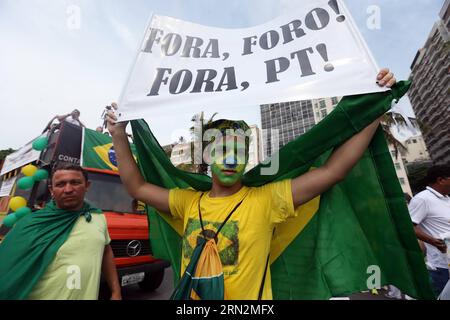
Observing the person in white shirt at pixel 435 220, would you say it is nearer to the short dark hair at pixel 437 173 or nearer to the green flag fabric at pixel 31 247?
the short dark hair at pixel 437 173

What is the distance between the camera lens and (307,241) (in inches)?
68.2

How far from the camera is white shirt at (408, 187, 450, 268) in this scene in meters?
3.01

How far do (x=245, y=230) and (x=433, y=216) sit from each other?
116 inches

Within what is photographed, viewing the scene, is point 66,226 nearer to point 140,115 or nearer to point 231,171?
point 140,115

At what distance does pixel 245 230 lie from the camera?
1.41 m

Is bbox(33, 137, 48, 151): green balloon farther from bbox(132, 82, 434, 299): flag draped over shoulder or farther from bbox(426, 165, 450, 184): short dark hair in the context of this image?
bbox(426, 165, 450, 184): short dark hair

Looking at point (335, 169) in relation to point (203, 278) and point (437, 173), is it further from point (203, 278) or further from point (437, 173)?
point (437, 173)

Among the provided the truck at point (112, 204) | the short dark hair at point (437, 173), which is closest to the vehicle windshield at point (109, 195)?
the truck at point (112, 204)

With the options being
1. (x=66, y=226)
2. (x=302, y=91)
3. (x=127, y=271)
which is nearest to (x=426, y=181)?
(x=302, y=91)

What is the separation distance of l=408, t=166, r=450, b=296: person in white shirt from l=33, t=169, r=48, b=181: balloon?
542 centimetres

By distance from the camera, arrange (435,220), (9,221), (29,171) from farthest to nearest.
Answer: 1. (29,171)
2. (9,221)
3. (435,220)

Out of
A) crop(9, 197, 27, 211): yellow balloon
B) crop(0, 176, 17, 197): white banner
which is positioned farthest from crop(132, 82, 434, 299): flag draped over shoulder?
crop(0, 176, 17, 197): white banner

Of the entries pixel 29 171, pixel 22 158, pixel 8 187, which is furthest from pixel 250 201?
pixel 8 187

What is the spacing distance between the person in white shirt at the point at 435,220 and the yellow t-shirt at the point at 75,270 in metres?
3.55
